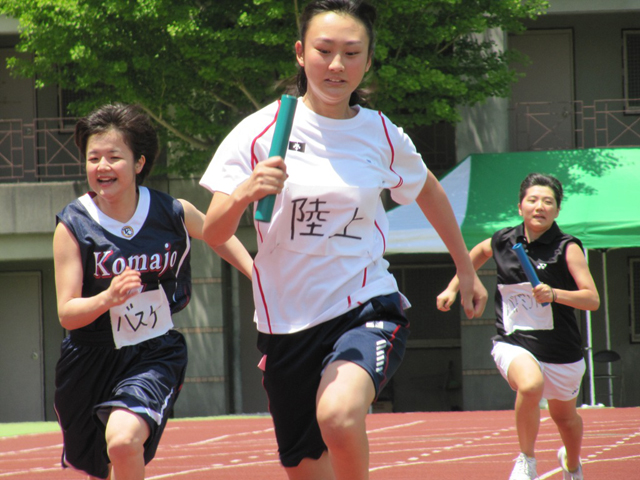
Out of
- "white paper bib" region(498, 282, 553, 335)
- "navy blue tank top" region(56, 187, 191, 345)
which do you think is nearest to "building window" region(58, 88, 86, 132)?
"white paper bib" region(498, 282, 553, 335)

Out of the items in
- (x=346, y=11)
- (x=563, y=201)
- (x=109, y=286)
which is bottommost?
(x=109, y=286)

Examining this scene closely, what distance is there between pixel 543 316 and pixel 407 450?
291 centimetres

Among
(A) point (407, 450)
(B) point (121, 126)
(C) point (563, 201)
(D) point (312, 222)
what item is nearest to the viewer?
(D) point (312, 222)

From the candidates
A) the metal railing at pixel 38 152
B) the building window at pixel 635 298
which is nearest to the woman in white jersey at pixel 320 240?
the metal railing at pixel 38 152

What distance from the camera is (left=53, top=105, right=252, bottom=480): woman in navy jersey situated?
4.22 m

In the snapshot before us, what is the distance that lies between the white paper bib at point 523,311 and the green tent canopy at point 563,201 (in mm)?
6652

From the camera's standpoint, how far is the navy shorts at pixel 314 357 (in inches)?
143

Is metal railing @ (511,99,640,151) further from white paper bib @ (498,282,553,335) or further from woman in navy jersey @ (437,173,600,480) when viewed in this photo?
white paper bib @ (498,282,553,335)

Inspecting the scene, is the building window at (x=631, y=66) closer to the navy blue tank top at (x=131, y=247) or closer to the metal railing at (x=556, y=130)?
the metal railing at (x=556, y=130)

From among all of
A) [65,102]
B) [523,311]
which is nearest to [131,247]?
[523,311]

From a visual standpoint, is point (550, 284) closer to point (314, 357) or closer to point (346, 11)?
point (314, 357)

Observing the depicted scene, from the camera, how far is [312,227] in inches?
146

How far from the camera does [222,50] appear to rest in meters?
13.4

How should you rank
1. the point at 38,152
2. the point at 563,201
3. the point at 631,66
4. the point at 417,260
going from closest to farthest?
the point at 563,201
the point at 631,66
the point at 417,260
the point at 38,152
